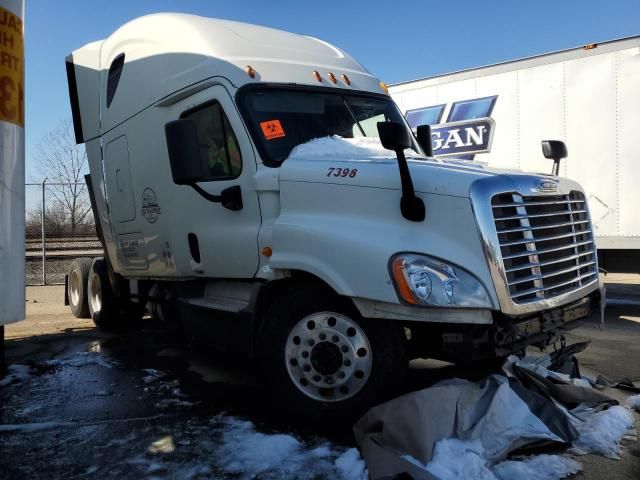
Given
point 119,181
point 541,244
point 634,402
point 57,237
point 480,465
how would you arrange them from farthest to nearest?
point 57,237 → point 119,181 → point 634,402 → point 541,244 → point 480,465

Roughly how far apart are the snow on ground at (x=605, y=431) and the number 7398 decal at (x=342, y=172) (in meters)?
2.16

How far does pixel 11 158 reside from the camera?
3971mm

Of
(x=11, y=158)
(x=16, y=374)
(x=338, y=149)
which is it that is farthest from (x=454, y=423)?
(x=16, y=374)

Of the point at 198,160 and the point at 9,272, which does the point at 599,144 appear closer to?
the point at 198,160

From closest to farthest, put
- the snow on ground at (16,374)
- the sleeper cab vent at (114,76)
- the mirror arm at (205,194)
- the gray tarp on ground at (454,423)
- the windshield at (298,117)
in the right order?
the gray tarp on ground at (454,423) → the windshield at (298,117) → the mirror arm at (205,194) → the snow on ground at (16,374) → the sleeper cab vent at (114,76)

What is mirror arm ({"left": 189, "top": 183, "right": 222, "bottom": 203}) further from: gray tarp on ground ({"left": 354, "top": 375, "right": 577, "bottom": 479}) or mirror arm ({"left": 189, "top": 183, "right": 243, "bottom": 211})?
gray tarp on ground ({"left": 354, "top": 375, "right": 577, "bottom": 479})

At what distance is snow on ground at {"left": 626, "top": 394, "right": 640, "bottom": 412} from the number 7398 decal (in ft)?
8.72

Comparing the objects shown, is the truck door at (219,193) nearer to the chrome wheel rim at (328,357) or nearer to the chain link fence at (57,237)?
the chrome wheel rim at (328,357)

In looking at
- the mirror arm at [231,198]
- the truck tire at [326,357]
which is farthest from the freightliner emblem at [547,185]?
the mirror arm at [231,198]

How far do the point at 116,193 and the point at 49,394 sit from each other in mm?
2227

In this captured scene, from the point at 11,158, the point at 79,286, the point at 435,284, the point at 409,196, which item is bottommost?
the point at 79,286

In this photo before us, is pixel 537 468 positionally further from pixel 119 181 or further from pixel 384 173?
pixel 119 181

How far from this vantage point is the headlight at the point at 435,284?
10.5 feet

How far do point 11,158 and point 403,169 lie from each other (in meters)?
2.76
